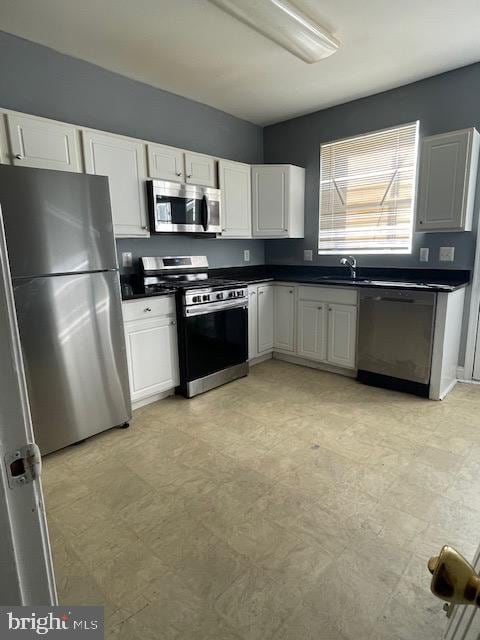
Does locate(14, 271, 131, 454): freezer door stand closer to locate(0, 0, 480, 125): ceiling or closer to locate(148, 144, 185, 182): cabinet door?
locate(148, 144, 185, 182): cabinet door

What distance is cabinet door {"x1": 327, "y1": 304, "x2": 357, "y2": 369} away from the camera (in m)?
3.42

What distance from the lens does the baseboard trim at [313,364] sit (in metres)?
3.59

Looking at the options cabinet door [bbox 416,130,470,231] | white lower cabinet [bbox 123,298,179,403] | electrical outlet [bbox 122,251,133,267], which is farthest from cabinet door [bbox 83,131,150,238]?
cabinet door [bbox 416,130,470,231]

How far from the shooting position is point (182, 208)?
3287 millimetres

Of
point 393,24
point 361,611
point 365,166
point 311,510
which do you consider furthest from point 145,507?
point 365,166

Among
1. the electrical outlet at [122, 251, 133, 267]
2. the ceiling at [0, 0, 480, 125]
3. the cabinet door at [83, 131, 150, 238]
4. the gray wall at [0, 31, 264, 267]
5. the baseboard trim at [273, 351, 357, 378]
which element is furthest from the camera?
the baseboard trim at [273, 351, 357, 378]

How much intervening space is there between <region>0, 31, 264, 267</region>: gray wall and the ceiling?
0.10m

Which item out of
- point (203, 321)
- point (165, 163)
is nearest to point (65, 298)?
point (203, 321)

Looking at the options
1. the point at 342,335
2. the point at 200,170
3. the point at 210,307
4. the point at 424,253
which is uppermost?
the point at 200,170

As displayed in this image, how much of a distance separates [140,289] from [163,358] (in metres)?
0.66

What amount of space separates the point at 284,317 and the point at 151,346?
1.62 metres

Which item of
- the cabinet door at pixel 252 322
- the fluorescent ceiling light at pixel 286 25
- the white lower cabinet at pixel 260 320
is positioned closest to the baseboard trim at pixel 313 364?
the white lower cabinet at pixel 260 320

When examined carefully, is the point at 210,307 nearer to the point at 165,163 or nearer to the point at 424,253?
the point at 165,163

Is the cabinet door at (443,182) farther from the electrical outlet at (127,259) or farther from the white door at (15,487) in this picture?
the white door at (15,487)
